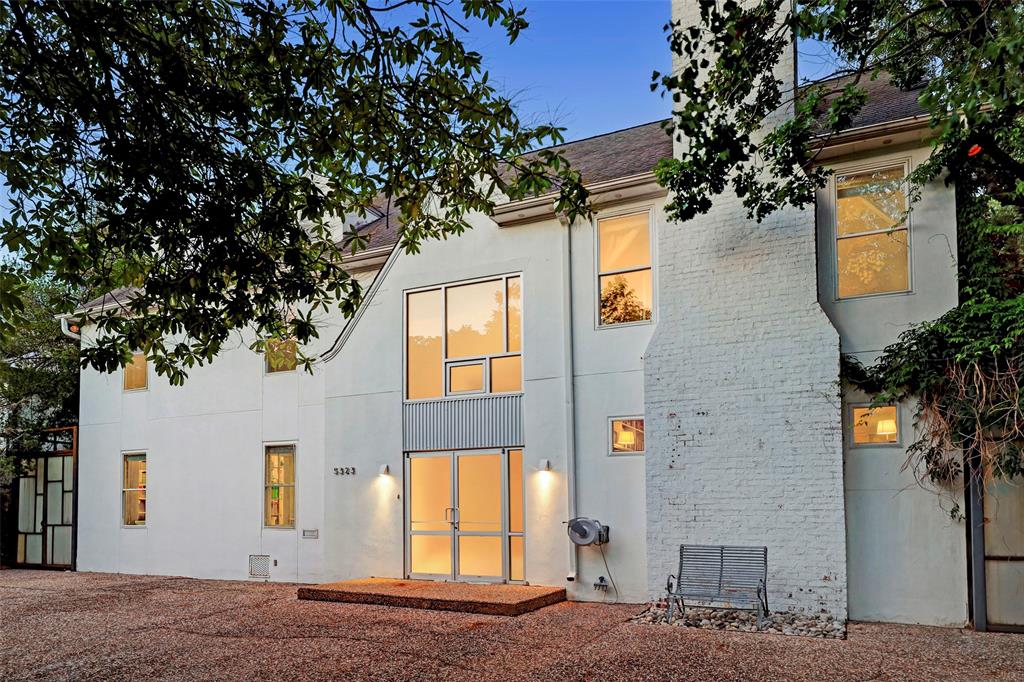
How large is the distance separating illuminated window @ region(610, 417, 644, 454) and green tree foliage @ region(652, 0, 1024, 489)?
2.66 meters

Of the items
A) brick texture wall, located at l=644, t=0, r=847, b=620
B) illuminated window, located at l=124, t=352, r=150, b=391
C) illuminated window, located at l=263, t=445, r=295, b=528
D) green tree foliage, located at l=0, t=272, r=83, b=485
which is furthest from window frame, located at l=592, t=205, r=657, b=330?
green tree foliage, located at l=0, t=272, r=83, b=485

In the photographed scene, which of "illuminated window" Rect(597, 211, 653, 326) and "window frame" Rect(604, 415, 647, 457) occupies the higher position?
"illuminated window" Rect(597, 211, 653, 326)

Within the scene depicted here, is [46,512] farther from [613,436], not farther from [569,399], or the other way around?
[613,436]

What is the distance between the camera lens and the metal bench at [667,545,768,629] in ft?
30.6

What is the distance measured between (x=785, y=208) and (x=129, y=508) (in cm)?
1307

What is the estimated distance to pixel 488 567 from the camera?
38.9 feet

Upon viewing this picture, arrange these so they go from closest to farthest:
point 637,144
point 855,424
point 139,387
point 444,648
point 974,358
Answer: point 444,648 → point 974,358 → point 855,424 → point 637,144 → point 139,387

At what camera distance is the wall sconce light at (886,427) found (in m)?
9.39

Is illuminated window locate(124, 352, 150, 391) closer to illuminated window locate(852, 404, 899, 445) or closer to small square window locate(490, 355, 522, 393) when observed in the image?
small square window locate(490, 355, 522, 393)

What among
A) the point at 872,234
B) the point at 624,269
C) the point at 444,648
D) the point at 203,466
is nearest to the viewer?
the point at 444,648

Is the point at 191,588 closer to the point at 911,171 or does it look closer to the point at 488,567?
the point at 488,567

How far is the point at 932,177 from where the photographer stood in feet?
30.7

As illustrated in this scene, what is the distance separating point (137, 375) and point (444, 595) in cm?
913

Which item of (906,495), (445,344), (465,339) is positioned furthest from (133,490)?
(906,495)
